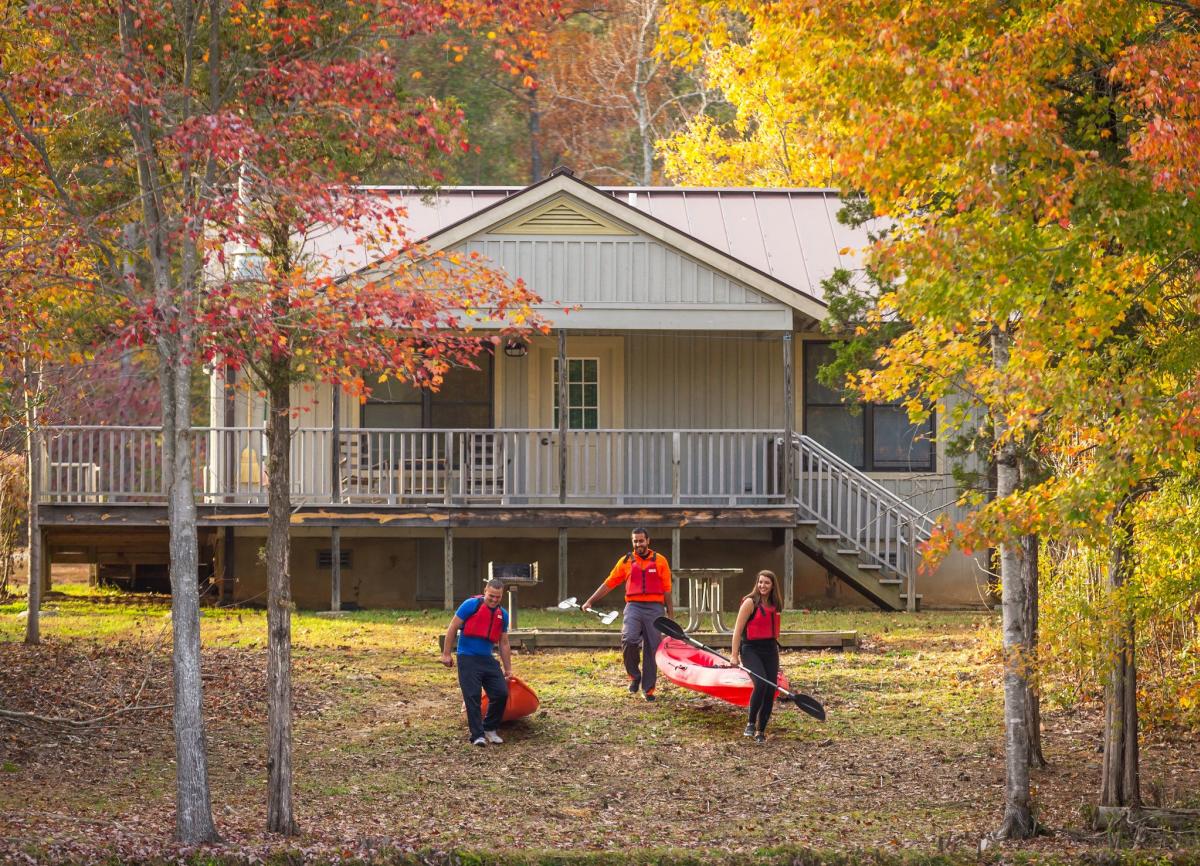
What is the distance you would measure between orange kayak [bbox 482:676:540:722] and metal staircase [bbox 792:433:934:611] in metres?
7.58

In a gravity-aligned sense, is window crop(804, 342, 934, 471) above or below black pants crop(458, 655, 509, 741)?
above

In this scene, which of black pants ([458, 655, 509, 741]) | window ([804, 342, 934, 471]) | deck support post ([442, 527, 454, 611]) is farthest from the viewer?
window ([804, 342, 934, 471])

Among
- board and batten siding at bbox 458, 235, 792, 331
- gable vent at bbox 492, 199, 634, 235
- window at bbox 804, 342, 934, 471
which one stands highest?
gable vent at bbox 492, 199, 634, 235

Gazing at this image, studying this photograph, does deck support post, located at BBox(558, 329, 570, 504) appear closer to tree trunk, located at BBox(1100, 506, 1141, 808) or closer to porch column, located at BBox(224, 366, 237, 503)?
porch column, located at BBox(224, 366, 237, 503)

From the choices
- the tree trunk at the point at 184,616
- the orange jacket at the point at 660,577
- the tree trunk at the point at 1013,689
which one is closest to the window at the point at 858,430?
the orange jacket at the point at 660,577

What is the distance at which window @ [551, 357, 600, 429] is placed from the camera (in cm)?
2167

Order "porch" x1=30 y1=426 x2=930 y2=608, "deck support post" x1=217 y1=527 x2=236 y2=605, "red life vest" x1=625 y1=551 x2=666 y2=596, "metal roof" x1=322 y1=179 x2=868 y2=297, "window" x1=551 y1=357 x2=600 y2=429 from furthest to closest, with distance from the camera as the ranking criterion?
"metal roof" x1=322 y1=179 x2=868 y2=297 → "window" x1=551 y1=357 x2=600 y2=429 → "deck support post" x1=217 y1=527 x2=236 y2=605 → "porch" x1=30 y1=426 x2=930 y2=608 → "red life vest" x1=625 y1=551 x2=666 y2=596

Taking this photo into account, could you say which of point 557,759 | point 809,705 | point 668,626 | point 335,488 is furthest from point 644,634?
point 335,488

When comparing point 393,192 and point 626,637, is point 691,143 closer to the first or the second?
point 393,192

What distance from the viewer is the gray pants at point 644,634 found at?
542 inches

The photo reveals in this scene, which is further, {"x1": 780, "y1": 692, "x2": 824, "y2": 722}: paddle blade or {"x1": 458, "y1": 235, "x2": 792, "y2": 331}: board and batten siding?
{"x1": 458, "y1": 235, "x2": 792, "y2": 331}: board and batten siding

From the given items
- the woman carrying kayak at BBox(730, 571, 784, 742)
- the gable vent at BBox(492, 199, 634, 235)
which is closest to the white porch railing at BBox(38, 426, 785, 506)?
the gable vent at BBox(492, 199, 634, 235)

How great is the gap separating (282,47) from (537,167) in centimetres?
2915

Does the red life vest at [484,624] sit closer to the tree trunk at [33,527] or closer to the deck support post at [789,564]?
A: the tree trunk at [33,527]
